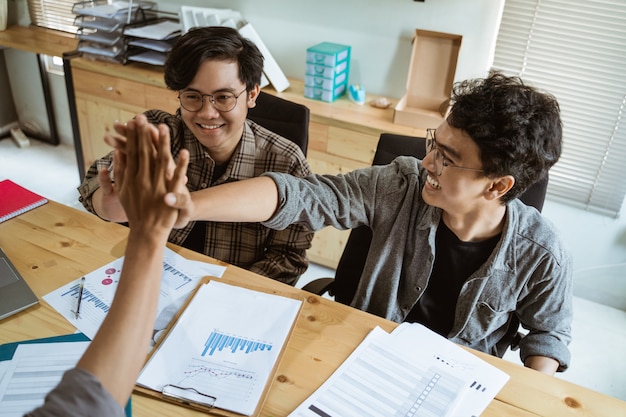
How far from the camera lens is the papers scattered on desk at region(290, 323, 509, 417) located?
101 centimetres

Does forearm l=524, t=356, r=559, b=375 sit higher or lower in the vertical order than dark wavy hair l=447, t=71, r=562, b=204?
lower

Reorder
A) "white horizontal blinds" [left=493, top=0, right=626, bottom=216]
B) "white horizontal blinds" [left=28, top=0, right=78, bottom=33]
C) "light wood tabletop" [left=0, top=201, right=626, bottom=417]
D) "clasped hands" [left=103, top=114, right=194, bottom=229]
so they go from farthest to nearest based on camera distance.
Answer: "white horizontal blinds" [left=28, top=0, right=78, bottom=33] → "white horizontal blinds" [left=493, top=0, right=626, bottom=216] → "light wood tabletop" [left=0, top=201, right=626, bottom=417] → "clasped hands" [left=103, top=114, right=194, bottom=229]

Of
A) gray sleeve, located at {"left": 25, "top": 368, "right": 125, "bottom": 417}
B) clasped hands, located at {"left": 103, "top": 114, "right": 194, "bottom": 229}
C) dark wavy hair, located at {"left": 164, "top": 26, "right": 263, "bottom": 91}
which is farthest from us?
dark wavy hair, located at {"left": 164, "top": 26, "right": 263, "bottom": 91}

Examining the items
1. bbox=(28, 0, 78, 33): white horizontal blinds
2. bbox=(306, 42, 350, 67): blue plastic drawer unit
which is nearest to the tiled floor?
bbox=(28, 0, 78, 33): white horizontal blinds

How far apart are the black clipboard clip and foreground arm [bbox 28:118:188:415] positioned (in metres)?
0.28

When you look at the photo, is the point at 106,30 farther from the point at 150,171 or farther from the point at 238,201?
the point at 150,171

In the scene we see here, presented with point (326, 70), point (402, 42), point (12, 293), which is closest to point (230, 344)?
point (12, 293)

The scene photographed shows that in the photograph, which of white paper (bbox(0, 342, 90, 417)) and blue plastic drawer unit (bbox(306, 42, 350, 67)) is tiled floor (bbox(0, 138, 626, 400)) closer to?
blue plastic drawer unit (bbox(306, 42, 350, 67))

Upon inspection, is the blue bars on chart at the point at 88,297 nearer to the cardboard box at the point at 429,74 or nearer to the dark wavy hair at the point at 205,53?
the dark wavy hair at the point at 205,53

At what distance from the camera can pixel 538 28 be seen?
7.78 feet

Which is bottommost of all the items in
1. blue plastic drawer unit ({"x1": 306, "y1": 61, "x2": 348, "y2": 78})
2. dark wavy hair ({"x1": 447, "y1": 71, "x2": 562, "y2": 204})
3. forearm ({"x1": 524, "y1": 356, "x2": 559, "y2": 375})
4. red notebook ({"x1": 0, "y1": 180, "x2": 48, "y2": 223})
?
forearm ({"x1": 524, "y1": 356, "x2": 559, "y2": 375})

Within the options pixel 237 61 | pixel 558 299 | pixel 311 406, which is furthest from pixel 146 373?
pixel 558 299

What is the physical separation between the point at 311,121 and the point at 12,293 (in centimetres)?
161

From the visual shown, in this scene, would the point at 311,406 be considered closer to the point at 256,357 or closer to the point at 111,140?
the point at 256,357
